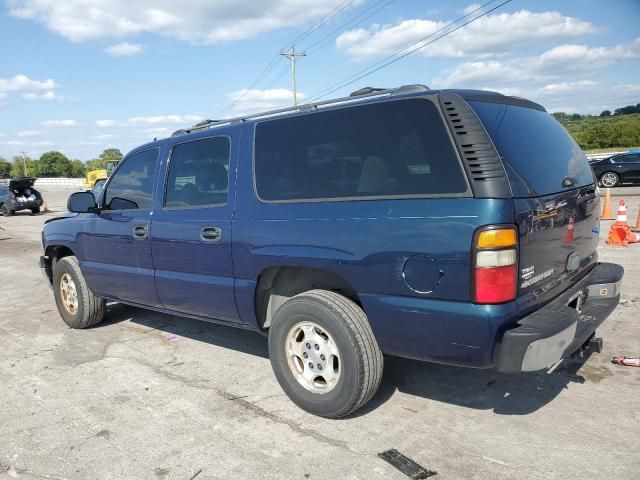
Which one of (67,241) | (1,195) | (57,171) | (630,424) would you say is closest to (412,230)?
(630,424)

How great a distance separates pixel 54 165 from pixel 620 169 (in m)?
136

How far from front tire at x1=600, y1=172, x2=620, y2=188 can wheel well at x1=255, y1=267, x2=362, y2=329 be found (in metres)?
21.3

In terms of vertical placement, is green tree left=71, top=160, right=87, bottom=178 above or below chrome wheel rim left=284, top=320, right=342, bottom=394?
above

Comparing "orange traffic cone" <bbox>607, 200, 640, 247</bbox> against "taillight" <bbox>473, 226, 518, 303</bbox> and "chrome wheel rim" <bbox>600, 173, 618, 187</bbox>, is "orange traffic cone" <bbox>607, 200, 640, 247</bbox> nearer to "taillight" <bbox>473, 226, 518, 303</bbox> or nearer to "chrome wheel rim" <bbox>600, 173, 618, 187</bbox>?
"taillight" <bbox>473, 226, 518, 303</bbox>

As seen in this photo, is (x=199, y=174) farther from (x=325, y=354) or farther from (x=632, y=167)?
(x=632, y=167)

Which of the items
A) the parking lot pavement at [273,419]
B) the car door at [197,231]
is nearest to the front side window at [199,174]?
the car door at [197,231]

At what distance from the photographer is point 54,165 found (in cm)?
13100

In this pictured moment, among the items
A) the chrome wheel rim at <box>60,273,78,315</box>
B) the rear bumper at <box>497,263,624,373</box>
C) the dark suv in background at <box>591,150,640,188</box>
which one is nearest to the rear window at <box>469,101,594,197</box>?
the rear bumper at <box>497,263,624,373</box>

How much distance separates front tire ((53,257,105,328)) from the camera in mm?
5344

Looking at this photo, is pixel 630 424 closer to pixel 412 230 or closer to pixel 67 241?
pixel 412 230

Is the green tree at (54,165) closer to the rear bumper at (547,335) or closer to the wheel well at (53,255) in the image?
the wheel well at (53,255)

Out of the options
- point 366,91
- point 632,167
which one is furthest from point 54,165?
point 366,91

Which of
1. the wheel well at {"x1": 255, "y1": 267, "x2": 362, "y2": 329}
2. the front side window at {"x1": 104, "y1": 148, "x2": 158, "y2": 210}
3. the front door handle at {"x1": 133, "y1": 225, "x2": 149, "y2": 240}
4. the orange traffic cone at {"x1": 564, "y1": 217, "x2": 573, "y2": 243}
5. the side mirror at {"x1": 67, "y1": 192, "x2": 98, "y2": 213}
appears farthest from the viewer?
the side mirror at {"x1": 67, "y1": 192, "x2": 98, "y2": 213}

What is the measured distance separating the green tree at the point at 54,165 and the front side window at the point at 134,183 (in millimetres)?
134623
